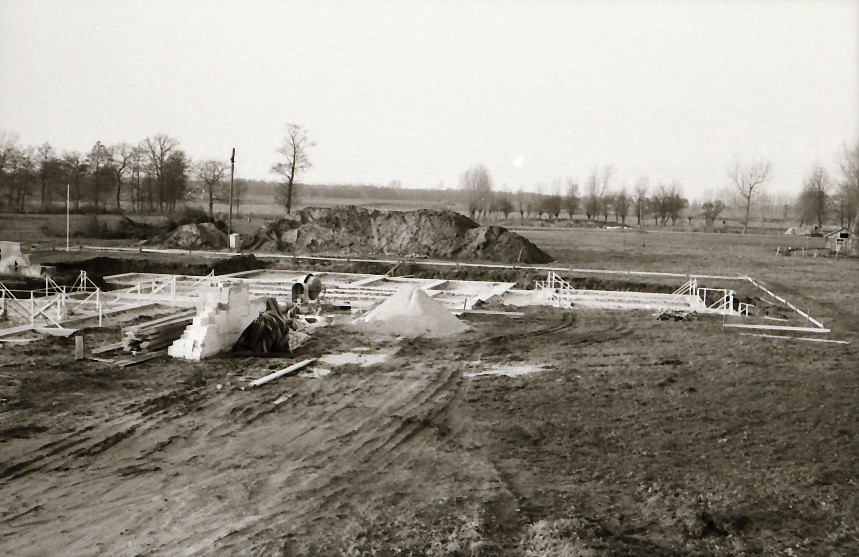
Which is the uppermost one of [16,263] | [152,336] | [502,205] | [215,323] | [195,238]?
[502,205]

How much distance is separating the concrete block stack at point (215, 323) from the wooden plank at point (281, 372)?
1669mm

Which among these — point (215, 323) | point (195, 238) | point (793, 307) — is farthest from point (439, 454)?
point (195, 238)

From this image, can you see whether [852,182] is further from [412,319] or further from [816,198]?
[412,319]

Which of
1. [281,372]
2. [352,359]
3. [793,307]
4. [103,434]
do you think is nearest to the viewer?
[103,434]

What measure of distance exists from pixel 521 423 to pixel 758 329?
1012cm

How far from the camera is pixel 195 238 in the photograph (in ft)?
122

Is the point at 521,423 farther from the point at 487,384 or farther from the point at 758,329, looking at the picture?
the point at 758,329

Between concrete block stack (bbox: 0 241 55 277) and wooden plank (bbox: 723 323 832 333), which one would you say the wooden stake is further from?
wooden plank (bbox: 723 323 832 333)

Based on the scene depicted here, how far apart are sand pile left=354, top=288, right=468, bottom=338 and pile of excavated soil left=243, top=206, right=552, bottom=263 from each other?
17.5m

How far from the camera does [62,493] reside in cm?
695

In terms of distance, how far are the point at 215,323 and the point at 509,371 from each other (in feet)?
17.8

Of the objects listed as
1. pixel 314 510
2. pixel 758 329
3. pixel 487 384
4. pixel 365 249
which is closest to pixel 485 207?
pixel 365 249

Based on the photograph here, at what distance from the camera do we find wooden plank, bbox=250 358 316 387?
1127cm

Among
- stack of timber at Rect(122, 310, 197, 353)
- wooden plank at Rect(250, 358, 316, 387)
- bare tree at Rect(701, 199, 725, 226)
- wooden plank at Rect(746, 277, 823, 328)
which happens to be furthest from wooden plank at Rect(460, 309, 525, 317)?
bare tree at Rect(701, 199, 725, 226)
